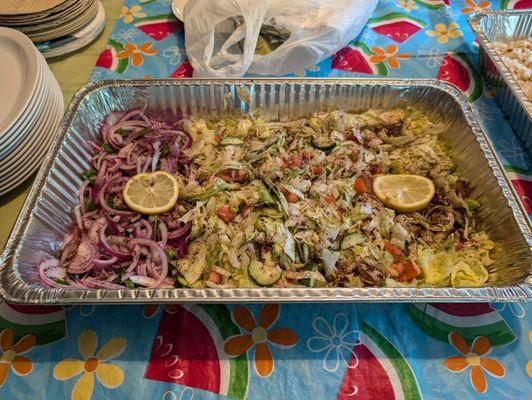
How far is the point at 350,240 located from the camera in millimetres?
1605

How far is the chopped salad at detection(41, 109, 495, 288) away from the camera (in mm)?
1543

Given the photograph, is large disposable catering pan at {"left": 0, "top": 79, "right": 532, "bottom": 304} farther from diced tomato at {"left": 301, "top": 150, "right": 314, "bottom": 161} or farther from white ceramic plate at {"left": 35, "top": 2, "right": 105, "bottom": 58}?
white ceramic plate at {"left": 35, "top": 2, "right": 105, "bottom": 58}

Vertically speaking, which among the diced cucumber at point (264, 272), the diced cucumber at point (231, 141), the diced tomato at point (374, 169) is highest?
the diced cucumber at point (231, 141)

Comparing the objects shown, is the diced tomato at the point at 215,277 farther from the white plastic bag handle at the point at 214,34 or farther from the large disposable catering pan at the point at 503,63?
the large disposable catering pan at the point at 503,63

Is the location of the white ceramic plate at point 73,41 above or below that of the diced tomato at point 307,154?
above

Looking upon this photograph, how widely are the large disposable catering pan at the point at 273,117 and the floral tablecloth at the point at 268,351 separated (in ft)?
0.63

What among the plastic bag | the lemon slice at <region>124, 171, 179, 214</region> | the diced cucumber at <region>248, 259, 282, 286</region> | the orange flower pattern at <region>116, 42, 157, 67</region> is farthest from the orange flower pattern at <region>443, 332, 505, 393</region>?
the orange flower pattern at <region>116, 42, 157, 67</region>

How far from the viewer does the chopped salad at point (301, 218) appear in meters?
1.54

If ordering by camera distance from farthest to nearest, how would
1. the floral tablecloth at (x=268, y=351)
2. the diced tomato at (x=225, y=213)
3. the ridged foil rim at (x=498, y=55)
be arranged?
the ridged foil rim at (x=498, y=55) < the diced tomato at (x=225, y=213) < the floral tablecloth at (x=268, y=351)

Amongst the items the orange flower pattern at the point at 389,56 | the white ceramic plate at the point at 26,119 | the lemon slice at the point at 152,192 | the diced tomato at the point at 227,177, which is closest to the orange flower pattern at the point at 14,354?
the lemon slice at the point at 152,192

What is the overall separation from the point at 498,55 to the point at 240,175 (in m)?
1.61

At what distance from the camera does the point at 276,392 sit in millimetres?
1340

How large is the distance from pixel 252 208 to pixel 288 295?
50 centimetres

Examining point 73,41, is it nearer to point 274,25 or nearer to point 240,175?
point 274,25
